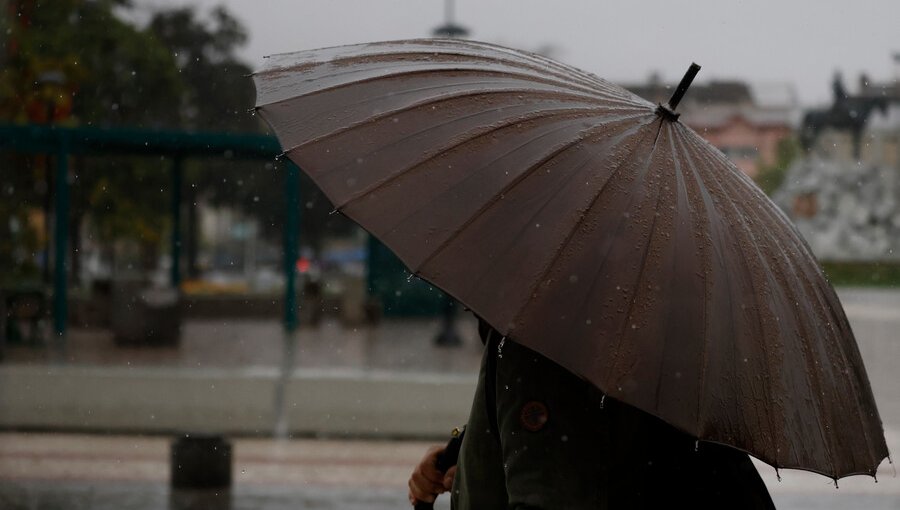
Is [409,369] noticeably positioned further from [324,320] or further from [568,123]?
[568,123]

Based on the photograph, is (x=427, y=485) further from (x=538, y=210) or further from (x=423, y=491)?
(x=538, y=210)

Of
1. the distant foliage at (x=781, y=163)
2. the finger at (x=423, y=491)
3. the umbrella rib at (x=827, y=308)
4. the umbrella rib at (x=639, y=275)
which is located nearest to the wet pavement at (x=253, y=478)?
the finger at (x=423, y=491)

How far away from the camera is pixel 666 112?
2256 millimetres

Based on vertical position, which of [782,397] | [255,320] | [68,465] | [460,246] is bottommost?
[255,320]

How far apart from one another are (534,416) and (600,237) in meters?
0.32

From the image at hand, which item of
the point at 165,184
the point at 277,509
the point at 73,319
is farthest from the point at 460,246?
the point at 165,184

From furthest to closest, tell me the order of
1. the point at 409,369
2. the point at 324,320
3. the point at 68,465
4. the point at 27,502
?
the point at 324,320
the point at 409,369
the point at 68,465
the point at 27,502

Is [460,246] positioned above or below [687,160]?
below

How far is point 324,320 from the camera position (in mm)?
27047

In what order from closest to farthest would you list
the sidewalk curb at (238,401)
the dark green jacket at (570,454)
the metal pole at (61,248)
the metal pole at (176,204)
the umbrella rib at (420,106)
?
the dark green jacket at (570,454)
the umbrella rib at (420,106)
the sidewalk curb at (238,401)
the metal pole at (61,248)
the metal pole at (176,204)

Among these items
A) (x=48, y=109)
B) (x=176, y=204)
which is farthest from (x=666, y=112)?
(x=48, y=109)

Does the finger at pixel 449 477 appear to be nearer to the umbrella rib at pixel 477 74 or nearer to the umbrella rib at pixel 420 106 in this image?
the umbrella rib at pixel 420 106

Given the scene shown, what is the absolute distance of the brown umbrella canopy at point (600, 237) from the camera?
1968 millimetres

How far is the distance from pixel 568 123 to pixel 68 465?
698cm
